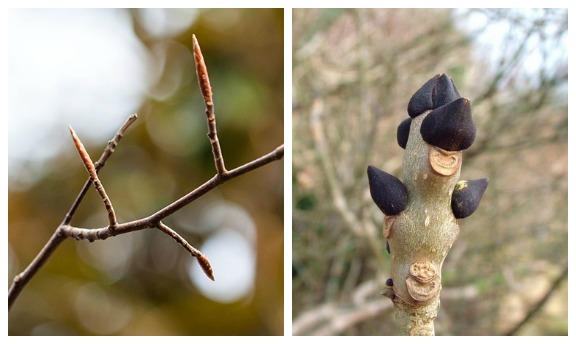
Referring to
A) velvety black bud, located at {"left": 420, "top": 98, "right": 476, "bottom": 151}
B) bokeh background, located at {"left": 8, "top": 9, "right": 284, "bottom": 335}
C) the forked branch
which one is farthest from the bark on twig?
bokeh background, located at {"left": 8, "top": 9, "right": 284, "bottom": 335}

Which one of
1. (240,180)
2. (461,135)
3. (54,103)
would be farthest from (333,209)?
(461,135)

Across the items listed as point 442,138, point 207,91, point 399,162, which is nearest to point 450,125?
point 442,138

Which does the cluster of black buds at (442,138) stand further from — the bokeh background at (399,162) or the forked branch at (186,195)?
the bokeh background at (399,162)

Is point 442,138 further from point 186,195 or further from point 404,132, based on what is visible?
point 186,195

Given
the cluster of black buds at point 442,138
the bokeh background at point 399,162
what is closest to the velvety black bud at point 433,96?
the cluster of black buds at point 442,138

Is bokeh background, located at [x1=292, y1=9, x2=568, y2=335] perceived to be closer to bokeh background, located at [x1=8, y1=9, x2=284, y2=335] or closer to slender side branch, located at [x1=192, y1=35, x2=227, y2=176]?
bokeh background, located at [x1=8, y1=9, x2=284, y2=335]

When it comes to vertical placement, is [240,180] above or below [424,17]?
below
